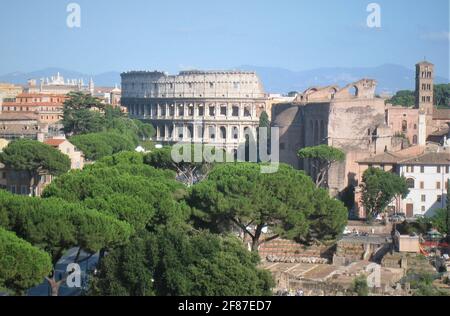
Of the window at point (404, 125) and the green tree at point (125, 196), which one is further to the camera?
the window at point (404, 125)

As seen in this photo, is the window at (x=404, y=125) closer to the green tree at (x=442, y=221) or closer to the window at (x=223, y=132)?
the green tree at (x=442, y=221)

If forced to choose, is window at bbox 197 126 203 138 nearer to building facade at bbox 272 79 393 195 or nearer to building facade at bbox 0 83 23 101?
building facade at bbox 0 83 23 101

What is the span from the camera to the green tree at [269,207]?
3072 cm

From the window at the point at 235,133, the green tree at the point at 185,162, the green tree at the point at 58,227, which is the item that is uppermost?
the window at the point at 235,133

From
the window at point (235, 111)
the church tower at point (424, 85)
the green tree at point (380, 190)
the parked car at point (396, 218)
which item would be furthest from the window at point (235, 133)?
the parked car at point (396, 218)

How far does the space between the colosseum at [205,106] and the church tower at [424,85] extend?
1986 centimetres

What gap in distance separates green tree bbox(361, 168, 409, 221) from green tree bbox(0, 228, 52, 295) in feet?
75.0

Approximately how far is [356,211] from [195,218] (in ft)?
51.6

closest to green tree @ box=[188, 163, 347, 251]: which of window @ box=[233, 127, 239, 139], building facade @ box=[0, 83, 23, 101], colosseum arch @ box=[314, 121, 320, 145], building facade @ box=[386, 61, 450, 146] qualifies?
building facade @ box=[386, 61, 450, 146]

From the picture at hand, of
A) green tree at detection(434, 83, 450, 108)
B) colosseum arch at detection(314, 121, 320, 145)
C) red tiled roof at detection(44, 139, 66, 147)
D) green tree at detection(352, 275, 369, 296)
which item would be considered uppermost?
green tree at detection(434, 83, 450, 108)

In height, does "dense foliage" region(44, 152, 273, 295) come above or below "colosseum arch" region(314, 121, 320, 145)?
below

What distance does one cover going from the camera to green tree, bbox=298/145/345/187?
4859 cm
